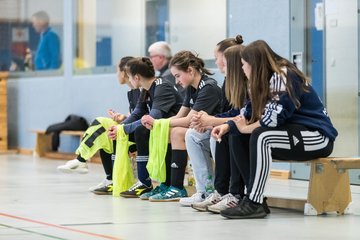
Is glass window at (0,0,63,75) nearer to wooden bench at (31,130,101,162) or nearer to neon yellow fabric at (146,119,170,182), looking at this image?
wooden bench at (31,130,101,162)

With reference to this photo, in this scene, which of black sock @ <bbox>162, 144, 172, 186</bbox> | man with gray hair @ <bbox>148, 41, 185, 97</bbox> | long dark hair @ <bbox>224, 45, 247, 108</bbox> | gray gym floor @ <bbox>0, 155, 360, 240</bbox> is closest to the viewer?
gray gym floor @ <bbox>0, 155, 360, 240</bbox>

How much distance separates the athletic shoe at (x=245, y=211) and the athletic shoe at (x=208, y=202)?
0.37 m

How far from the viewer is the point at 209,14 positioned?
9.56 metres

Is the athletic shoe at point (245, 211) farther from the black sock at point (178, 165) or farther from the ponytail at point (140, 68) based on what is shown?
the ponytail at point (140, 68)

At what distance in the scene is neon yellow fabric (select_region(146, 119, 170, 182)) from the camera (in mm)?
6293

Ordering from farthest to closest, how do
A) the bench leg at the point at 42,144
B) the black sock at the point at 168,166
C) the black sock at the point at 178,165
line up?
the bench leg at the point at 42,144, the black sock at the point at 168,166, the black sock at the point at 178,165

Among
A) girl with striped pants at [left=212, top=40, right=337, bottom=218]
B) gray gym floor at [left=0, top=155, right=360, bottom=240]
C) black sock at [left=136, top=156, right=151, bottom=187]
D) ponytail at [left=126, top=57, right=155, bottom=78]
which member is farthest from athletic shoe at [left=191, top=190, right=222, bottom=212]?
ponytail at [left=126, top=57, right=155, bottom=78]

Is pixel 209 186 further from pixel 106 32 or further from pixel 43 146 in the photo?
pixel 43 146

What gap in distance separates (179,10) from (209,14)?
566mm

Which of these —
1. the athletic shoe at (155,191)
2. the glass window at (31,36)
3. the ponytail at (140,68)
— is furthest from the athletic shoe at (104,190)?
the glass window at (31,36)

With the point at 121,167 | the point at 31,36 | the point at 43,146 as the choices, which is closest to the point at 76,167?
the point at 121,167

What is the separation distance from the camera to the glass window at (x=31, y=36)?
12.8m

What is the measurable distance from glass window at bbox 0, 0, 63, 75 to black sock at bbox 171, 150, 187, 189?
6634 millimetres

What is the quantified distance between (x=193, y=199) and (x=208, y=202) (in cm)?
31
